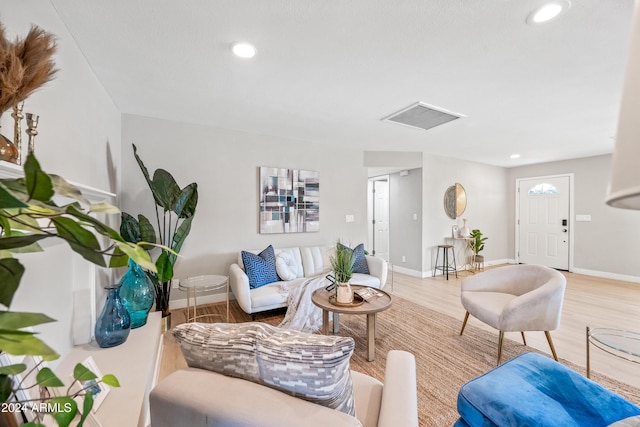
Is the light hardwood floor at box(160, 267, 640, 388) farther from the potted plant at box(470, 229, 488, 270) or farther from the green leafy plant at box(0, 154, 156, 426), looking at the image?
the green leafy plant at box(0, 154, 156, 426)

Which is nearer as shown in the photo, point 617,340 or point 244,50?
point 617,340

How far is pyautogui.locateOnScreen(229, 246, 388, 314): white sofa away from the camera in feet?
9.21

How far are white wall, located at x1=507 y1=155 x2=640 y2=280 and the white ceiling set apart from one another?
8.37 feet

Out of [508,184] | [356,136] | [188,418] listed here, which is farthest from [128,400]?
[508,184]

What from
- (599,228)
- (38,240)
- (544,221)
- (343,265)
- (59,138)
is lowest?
(343,265)

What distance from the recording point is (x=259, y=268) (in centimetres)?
317

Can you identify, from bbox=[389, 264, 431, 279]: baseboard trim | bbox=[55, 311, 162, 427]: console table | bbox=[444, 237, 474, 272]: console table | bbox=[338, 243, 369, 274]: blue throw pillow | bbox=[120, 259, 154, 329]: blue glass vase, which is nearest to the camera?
bbox=[55, 311, 162, 427]: console table

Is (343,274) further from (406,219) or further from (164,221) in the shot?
(406,219)

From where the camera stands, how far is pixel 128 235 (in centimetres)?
266

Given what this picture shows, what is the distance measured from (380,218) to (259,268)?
3.73 metres

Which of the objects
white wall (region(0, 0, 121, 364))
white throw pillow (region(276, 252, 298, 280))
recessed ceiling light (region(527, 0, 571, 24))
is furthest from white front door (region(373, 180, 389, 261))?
white wall (region(0, 0, 121, 364))

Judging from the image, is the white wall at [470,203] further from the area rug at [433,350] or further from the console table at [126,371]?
the console table at [126,371]

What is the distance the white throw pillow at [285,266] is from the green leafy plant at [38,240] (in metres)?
2.96

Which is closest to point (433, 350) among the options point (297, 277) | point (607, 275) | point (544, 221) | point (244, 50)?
point (297, 277)
